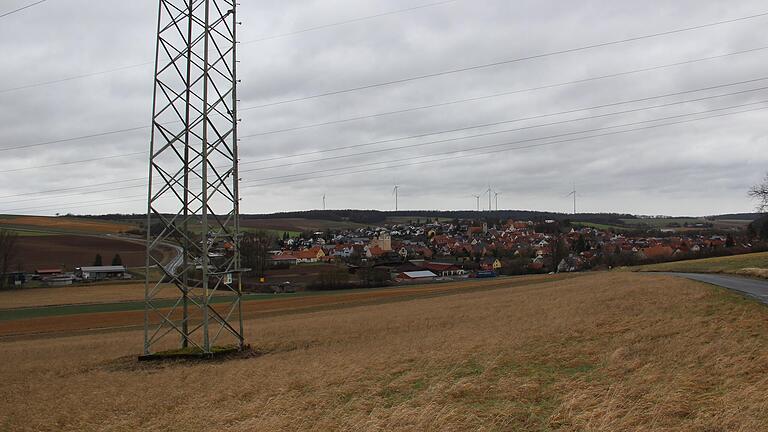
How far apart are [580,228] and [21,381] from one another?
180087 mm

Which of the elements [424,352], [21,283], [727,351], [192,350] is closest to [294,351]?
[192,350]

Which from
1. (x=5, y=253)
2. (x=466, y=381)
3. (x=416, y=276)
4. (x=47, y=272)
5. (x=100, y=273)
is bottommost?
(x=416, y=276)

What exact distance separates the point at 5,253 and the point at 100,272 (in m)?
13.8

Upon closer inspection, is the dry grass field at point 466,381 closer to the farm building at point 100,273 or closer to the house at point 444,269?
the farm building at point 100,273

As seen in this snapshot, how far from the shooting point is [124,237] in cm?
11625

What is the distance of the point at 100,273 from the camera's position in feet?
310

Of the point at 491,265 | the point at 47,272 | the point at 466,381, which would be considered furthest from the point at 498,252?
the point at 466,381

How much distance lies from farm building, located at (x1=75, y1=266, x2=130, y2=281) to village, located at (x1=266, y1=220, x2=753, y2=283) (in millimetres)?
25925

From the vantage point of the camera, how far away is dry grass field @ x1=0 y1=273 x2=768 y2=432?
8812 millimetres

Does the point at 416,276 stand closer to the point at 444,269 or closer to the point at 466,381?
the point at 444,269

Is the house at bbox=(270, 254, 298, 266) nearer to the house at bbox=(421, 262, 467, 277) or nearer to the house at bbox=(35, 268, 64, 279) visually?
the house at bbox=(421, 262, 467, 277)

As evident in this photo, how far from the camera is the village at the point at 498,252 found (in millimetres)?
100000

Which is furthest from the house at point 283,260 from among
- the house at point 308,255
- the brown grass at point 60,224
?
the brown grass at point 60,224

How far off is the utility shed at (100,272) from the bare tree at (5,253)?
33.7 ft
